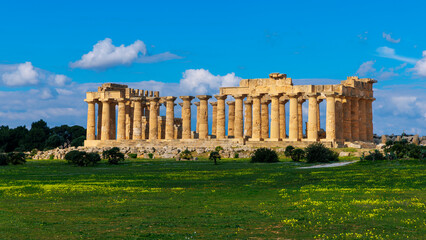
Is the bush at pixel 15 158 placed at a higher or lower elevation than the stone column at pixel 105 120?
lower

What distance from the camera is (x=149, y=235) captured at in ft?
52.4

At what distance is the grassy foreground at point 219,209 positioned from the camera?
16453 millimetres

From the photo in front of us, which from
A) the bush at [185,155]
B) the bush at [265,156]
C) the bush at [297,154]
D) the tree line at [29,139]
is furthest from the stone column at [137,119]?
the bush at [297,154]

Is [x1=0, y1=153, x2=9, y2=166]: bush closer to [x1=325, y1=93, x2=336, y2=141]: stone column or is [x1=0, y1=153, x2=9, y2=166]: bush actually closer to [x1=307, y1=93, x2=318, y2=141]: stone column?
[x1=307, y1=93, x2=318, y2=141]: stone column

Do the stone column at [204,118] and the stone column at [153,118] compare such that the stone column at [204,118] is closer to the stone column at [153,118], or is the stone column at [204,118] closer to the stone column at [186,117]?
the stone column at [186,117]

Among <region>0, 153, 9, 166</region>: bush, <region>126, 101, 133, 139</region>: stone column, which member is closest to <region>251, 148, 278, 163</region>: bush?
<region>0, 153, 9, 166</region>: bush

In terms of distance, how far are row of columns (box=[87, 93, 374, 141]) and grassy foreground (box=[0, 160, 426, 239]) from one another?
45896 millimetres

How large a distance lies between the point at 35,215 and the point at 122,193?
7728 mm

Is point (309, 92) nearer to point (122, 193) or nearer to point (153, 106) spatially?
point (153, 106)

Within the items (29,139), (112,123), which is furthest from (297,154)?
(29,139)

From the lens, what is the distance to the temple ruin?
3167 inches

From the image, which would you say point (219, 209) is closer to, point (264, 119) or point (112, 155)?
point (112, 155)

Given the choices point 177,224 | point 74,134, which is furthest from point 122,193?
point 74,134

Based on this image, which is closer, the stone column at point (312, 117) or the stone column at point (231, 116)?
the stone column at point (312, 117)
